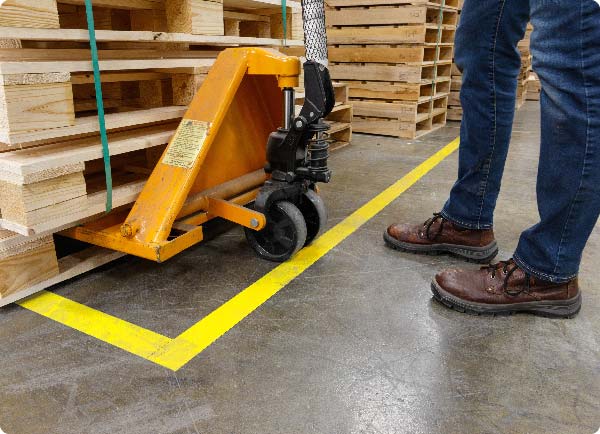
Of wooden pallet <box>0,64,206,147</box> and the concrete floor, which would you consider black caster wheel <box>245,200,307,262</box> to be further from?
wooden pallet <box>0,64,206,147</box>

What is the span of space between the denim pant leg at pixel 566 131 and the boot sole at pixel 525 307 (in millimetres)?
132

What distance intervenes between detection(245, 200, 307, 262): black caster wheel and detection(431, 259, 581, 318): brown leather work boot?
0.76 meters

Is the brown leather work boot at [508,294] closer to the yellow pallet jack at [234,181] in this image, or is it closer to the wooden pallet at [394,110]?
the yellow pallet jack at [234,181]

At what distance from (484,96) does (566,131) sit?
0.69 metres

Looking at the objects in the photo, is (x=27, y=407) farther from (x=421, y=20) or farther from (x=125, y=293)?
(x=421, y=20)

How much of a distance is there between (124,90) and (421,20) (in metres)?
3.90

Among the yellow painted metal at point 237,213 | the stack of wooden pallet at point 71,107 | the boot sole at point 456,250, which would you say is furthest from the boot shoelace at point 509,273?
the stack of wooden pallet at point 71,107

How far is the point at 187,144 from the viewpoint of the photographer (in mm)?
2248

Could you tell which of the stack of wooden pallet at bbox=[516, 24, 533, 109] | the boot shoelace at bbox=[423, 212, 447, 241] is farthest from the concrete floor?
the stack of wooden pallet at bbox=[516, 24, 533, 109]

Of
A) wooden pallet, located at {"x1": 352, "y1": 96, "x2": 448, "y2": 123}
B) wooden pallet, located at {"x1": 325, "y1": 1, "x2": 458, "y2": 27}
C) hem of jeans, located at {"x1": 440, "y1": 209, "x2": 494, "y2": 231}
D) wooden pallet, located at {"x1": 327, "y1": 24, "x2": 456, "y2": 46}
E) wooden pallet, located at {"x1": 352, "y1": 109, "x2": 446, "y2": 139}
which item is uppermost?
wooden pallet, located at {"x1": 325, "y1": 1, "x2": 458, "y2": 27}

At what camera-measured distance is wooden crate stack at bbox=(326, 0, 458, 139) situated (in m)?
5.66

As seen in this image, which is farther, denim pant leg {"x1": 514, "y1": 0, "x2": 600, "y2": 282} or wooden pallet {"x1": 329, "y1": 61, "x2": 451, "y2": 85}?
wooden pallet {"x1": 329, "y1": 61, "x2": 451, "y2": 85}

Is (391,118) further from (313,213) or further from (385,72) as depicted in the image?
(313,213)

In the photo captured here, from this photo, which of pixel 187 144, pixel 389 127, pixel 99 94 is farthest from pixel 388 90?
pixel 99 94
